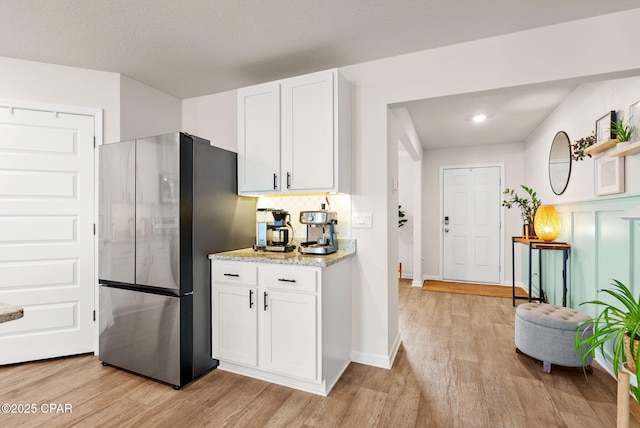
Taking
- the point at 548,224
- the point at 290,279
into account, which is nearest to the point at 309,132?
the point at 290,279

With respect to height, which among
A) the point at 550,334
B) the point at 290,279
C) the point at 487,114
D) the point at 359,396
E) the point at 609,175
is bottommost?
the point at 359,396

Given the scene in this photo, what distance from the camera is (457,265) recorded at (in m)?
5.66

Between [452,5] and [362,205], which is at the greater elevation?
[452,5]

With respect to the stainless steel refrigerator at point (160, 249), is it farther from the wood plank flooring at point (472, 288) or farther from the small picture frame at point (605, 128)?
the wood plank flooring at point (472, 288)

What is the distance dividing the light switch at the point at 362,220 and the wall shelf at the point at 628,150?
1825mm

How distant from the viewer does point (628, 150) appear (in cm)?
214

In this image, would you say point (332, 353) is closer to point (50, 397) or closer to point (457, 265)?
point (50, 397)

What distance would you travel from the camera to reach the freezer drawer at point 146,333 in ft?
7.18

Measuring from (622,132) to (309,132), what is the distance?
2310mm

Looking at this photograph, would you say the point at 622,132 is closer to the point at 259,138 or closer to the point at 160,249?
the point at 259,138

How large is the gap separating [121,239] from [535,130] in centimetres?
544

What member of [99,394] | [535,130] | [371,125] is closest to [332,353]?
[99,394]

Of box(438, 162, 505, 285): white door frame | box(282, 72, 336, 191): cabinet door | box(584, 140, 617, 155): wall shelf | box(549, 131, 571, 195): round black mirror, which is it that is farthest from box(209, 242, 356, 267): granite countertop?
box(438, 162, 505, 285): white door frame

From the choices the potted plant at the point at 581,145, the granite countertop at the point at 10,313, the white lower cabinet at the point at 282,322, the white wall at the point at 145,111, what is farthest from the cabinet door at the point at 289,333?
the potted plant at the point at 581,145
